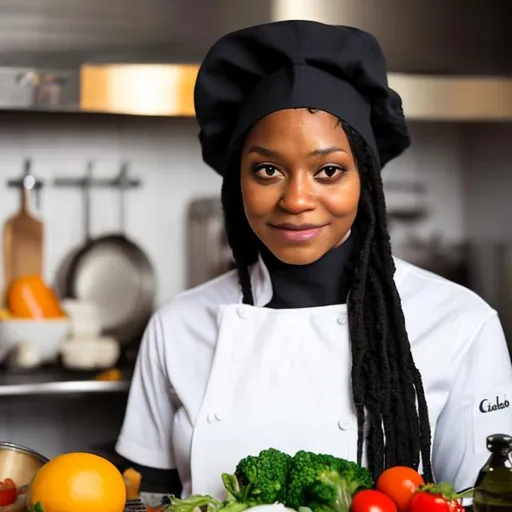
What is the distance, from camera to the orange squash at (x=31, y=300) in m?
2.18

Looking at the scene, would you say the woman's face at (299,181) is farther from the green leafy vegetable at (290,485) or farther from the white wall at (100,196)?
the white wall at (100,196)

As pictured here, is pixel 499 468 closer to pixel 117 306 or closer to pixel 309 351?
pixel 309 351

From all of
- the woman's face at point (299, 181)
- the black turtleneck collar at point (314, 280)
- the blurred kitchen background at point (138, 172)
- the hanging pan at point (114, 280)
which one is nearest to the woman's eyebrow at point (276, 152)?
the woman's face at point (299, 181)

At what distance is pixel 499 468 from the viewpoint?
3.04ft

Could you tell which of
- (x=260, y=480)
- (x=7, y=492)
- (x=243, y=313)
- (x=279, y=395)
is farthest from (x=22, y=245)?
(x=260, y=480)

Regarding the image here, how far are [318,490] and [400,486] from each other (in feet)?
0.28

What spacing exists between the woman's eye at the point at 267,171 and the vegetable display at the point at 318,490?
1.24 feet

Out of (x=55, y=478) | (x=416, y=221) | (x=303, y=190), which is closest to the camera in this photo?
(x=55, y=478)

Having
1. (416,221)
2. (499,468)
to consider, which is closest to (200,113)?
(499,468)

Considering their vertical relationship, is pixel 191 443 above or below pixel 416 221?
below

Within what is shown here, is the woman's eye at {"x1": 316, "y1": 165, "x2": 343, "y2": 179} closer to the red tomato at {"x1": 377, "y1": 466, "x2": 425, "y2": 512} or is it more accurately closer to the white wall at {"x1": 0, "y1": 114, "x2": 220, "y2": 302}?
the red tomato at {"x1": 377, "y1": 466, "x2": 425, "y2": 512}

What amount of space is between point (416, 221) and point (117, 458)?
94 cm

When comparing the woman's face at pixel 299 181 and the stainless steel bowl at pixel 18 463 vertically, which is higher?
the woman's face at pixel 299 181

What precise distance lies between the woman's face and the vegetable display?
33 centimetres
